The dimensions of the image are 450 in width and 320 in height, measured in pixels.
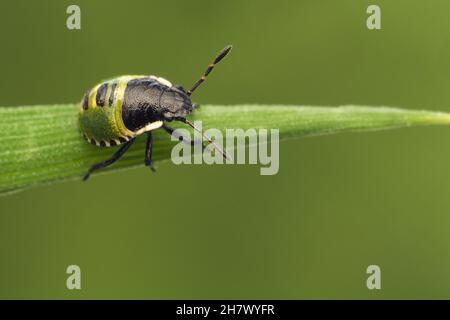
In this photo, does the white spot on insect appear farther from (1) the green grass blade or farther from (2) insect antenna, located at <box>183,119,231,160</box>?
(2) insect antenna, located at <box>183,119,231,160</box>

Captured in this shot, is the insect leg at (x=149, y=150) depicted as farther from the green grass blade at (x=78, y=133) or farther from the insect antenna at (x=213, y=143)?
the insect antenna at (x=213, y=143)

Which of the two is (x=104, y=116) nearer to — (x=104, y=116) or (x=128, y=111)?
(x=104, y=116)

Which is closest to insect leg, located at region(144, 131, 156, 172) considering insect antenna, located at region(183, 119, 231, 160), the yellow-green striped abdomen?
the yellow-green striped abdomen

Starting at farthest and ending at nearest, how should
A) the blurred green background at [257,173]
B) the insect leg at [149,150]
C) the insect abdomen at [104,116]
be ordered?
the blurred green background at [257,173], the insect abdomen at [104,116], the insect leg at [149,150]

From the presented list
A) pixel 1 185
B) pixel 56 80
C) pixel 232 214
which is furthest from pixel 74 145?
pixel 232 214

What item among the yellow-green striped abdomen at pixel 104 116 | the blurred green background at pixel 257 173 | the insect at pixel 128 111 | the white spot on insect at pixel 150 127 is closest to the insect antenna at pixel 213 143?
the insect at pixel 128 111

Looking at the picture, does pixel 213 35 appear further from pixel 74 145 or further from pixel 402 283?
pixel 402 283

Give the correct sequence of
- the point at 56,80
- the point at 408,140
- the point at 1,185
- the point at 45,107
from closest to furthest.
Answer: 1. the point at 1,185
2. the point at 45,107
3. the point at 56,80
4. the point at 408,140
